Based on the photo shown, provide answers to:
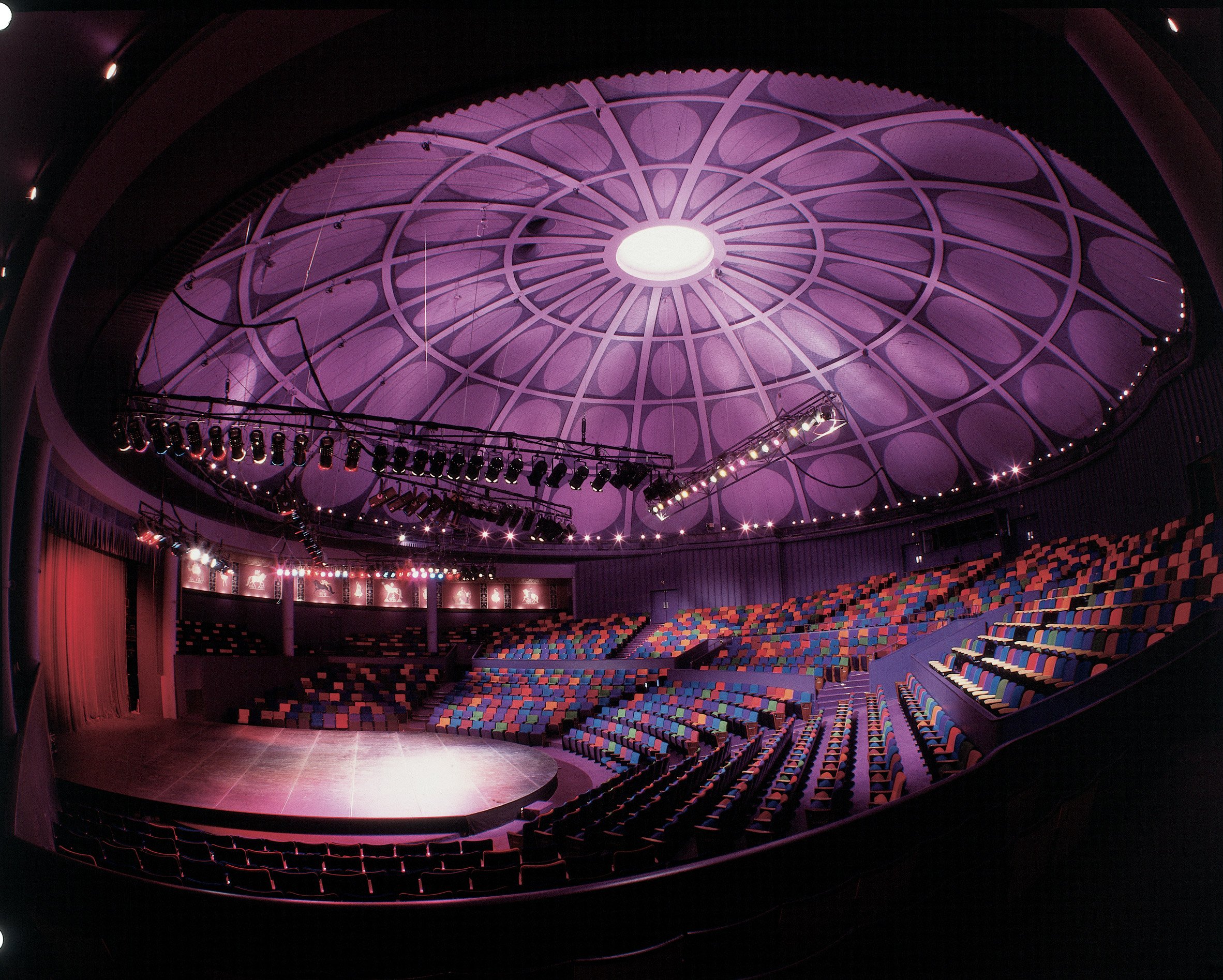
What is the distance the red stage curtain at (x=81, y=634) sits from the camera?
13.9 m

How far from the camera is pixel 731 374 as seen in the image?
2222 cm

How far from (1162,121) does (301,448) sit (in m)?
11.5

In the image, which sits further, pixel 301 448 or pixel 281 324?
pixel 301 448

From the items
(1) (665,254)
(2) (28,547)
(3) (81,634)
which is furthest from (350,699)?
(1) (665,254)

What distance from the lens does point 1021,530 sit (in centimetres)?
2183

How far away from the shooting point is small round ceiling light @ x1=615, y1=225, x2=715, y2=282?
646 inches

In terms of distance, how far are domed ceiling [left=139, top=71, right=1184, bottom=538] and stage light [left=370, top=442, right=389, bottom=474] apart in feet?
13.7

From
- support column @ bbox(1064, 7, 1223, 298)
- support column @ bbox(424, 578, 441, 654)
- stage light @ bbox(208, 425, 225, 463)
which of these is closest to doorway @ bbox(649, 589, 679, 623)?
support column @ bbox(424, 578, 441, 654)

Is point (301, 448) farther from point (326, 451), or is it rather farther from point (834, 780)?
point (834, 780)

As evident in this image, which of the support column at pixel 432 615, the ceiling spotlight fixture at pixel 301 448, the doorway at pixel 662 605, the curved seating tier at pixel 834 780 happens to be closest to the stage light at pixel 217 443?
the ceiling spotlight fixture at pixel 301 448

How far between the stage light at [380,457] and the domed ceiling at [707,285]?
165 inches

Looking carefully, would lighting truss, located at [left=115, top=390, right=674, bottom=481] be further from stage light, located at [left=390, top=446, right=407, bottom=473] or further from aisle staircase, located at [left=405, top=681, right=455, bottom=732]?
aisle staircase, located at [left=405, top=681, right=455, bottom=732]

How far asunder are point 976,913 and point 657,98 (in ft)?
38.7

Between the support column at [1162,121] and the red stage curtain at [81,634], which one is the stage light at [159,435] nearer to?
the red stage curtain at [81,634]
